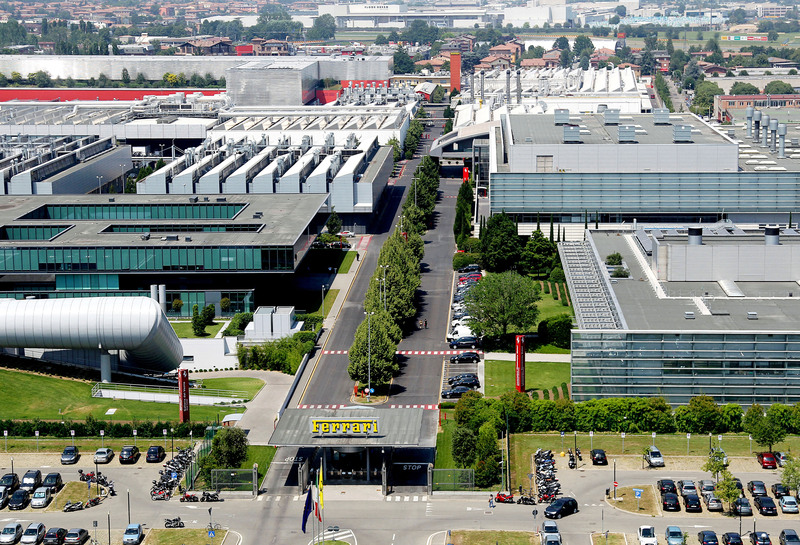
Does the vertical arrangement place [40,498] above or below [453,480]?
above

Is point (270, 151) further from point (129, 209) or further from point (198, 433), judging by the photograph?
point (198, 433)

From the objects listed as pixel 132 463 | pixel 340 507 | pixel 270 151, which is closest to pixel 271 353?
pixel 132 463

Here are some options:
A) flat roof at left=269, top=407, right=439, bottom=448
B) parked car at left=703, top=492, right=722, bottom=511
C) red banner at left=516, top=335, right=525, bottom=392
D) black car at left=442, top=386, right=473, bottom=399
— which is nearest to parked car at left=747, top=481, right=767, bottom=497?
parked car at left=703, top=492, right=722, bottom=511

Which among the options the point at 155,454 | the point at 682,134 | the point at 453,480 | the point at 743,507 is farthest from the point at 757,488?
the point at 682,134

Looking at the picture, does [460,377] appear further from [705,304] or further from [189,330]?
[189,330]

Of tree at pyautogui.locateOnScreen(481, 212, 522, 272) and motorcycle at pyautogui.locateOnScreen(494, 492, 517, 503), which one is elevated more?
tree at pyautogui.locateOnScreen(481, 212, 522, 272)

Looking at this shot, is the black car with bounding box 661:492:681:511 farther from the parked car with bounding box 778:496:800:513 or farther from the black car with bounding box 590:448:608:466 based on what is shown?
the black car with bounding box 590:448:608:466
